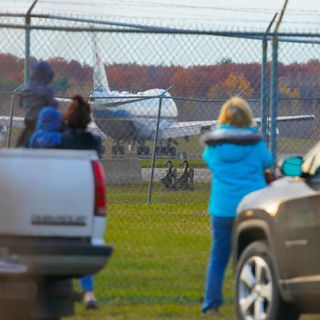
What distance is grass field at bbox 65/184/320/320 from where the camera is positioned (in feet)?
34.5

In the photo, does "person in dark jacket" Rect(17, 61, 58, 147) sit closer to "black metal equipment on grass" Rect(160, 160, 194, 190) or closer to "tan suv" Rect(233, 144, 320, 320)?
"tan suv" Rect(233, 144, 320, 320)

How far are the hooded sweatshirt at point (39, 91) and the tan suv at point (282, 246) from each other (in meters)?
1.88

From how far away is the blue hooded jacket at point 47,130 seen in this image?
973 centimetres

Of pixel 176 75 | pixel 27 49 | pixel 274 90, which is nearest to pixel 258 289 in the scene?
pixel 274 90

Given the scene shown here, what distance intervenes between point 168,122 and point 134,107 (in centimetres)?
90

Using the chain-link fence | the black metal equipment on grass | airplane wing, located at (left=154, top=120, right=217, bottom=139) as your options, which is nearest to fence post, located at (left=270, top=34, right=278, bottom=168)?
the chain-link fence

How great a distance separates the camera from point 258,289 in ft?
30.6

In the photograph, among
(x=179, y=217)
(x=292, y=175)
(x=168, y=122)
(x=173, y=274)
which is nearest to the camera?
(x=292, y=175)

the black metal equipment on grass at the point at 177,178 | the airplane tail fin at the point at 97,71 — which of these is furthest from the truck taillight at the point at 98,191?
the black metal equipment on grass at the point at 177,178

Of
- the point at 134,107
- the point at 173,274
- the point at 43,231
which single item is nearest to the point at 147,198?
the point at 134,107

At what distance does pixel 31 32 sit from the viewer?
1098cm

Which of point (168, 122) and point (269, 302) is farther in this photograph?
point (168, 122)

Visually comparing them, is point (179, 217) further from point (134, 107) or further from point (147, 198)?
point (134, 107)

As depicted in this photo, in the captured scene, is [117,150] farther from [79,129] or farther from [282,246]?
[282,246]
